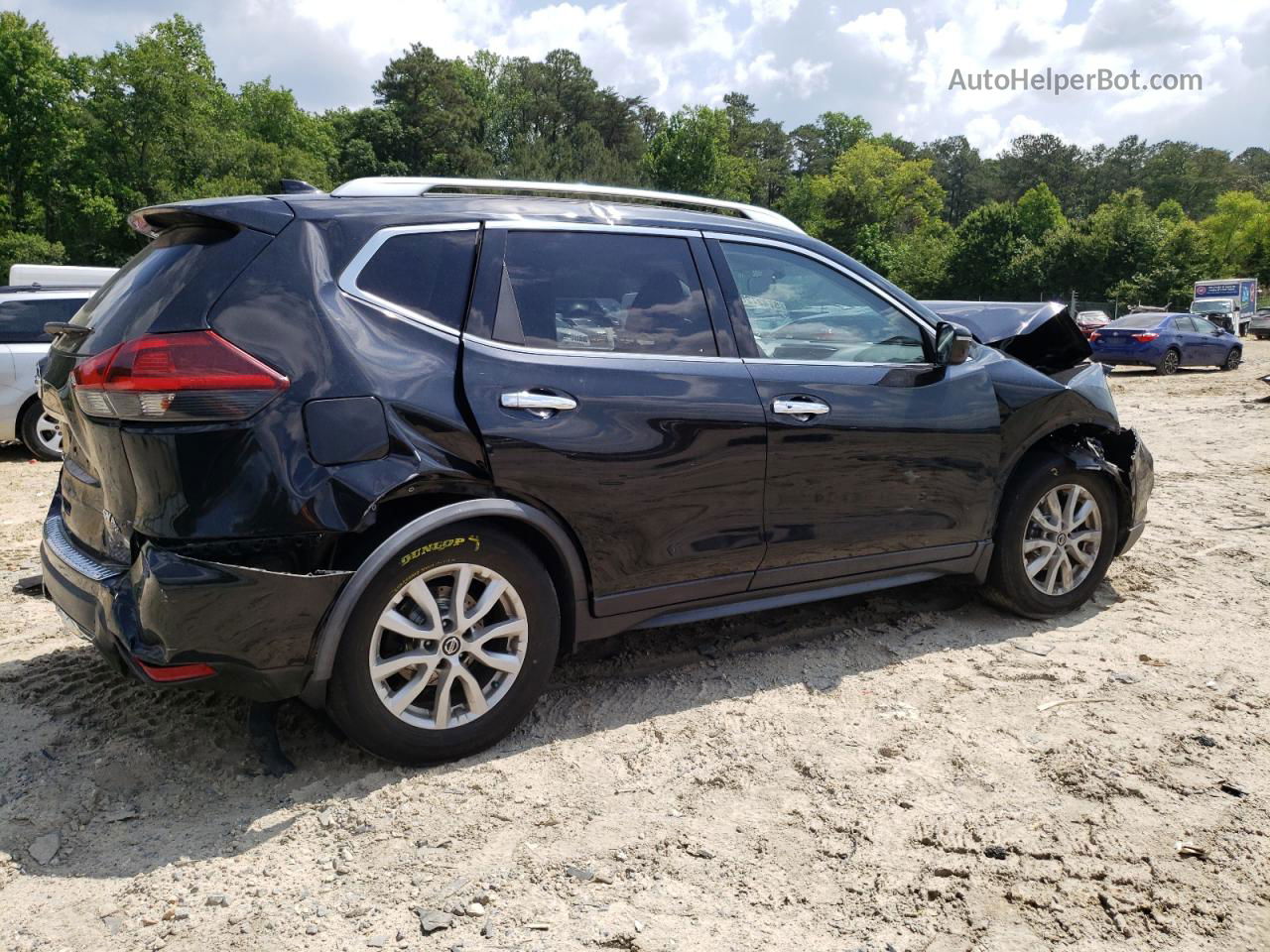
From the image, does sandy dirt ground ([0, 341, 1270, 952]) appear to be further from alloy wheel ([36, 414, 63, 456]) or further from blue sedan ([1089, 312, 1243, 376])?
blue sedan ([1089, 312, 1243, 376])

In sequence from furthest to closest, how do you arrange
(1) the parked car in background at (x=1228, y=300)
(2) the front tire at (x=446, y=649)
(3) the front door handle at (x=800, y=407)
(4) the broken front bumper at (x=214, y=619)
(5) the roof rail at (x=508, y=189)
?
(1) the parked car in background at (x=1228, y=300) → (3) the front door handle at (x=800, y=407) → (5) the roof rail at (x=508, y=189) → (2) the front tire at (x=446, y=649) → (4) the broken front bumper at (x=214, y=619)

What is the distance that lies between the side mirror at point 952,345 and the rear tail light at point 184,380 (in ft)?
9.05

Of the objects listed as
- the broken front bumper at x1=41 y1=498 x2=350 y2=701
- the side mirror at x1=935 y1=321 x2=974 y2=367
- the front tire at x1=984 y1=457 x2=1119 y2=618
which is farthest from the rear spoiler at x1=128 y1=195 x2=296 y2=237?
the front tire at x1=984 y1=457 x2=1119 y2=618

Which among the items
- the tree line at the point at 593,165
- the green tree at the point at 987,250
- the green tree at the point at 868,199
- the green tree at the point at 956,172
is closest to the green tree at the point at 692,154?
the tree line at the point at 593,165

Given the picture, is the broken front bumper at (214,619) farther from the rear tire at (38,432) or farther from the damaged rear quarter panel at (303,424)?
the rear tire at (38,432)

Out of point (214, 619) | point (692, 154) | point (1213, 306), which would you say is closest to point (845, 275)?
point (214, 619)

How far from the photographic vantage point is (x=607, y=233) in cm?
374

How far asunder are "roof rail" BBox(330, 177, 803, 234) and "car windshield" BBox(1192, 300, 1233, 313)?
143ft

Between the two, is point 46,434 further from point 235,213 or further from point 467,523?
point 467,523

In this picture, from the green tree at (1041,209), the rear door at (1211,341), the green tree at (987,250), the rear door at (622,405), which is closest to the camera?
the rear door at (622,405)

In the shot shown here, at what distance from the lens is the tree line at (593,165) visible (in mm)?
42625

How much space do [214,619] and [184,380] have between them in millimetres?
690

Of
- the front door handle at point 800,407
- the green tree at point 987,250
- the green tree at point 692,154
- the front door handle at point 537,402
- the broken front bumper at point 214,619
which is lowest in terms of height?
the broken front bumper at point 214,619

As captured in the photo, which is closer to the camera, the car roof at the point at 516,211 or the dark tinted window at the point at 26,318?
the car roof at the point at 516,211
